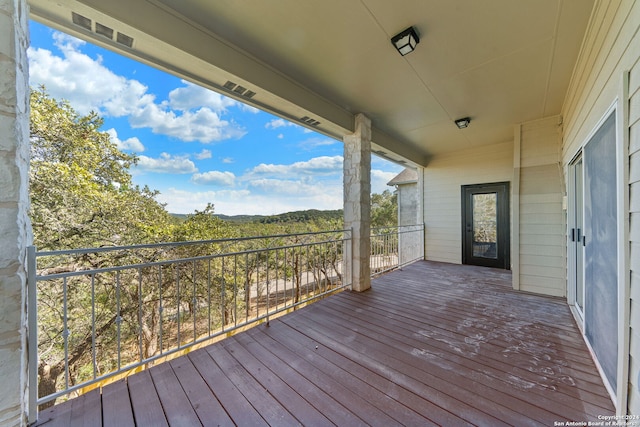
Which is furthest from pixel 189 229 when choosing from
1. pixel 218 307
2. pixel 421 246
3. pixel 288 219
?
pixel 421 246

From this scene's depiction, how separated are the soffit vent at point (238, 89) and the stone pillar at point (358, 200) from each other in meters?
1.64

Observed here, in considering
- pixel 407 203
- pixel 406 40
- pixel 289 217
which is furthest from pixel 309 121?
pixel 289 217

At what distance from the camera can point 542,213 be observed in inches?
135

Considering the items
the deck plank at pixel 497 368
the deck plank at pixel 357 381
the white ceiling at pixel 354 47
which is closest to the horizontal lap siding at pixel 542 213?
the white ceiling at pixel 354 47

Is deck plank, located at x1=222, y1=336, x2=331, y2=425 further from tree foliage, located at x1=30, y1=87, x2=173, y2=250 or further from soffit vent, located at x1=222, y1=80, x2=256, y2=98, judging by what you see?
tree foliage, located at x1=30, y1=87, x2=173, y2=250

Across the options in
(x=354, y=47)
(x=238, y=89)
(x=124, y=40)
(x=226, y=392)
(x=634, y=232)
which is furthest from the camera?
(x=238, y=89)

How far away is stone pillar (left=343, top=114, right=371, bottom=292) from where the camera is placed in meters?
3.52

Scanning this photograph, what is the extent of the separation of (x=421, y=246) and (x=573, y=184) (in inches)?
133

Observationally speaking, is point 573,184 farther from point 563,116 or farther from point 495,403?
point 495,403

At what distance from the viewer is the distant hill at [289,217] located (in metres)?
8.34

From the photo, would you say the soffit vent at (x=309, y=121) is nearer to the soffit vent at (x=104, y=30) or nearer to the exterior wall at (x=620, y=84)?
the soffit vent at (x=104, y=30)

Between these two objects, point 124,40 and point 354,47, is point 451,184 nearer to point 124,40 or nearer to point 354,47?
point 354,47

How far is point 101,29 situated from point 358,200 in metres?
3.08

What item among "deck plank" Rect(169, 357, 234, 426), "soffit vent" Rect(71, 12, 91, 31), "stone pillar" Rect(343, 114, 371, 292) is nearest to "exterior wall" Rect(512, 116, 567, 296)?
"stone pillar" Rect(343, 114, 371, 292)
